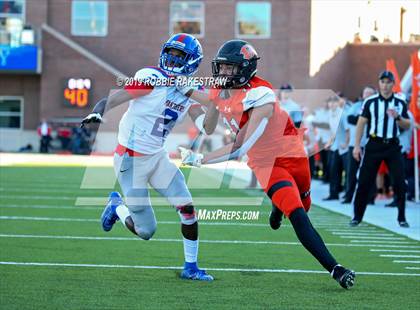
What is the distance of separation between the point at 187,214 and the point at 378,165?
4.19m

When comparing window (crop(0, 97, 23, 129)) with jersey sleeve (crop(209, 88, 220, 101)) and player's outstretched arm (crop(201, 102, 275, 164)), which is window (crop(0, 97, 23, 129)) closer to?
jersey sleeve (crop(209, 88, 220, 101))

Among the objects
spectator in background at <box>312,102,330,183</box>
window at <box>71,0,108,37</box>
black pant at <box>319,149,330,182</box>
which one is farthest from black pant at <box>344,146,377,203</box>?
window at <box>71,0,108,37</box>

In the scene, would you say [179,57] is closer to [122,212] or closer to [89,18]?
[122,212]

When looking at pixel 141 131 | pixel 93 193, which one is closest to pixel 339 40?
pixel 93 193

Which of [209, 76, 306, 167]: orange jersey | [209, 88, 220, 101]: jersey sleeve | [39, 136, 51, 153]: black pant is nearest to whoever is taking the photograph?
[209, 76, 306, 167]: orange jersey

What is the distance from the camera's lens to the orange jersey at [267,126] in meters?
6.39

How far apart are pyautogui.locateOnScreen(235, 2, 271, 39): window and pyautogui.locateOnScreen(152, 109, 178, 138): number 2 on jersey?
96.5 ft

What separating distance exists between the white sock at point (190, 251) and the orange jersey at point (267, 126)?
2.56ft

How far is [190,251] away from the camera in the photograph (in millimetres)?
6867

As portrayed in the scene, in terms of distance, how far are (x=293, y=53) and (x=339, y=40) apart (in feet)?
7.31

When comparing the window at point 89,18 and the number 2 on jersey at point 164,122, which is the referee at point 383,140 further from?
the window at point 89,18

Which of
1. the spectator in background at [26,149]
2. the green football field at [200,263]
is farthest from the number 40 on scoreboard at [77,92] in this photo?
the green football field at [200,263]

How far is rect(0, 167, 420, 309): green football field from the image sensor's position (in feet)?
19.4

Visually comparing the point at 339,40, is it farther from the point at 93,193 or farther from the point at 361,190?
the point at 361,190
